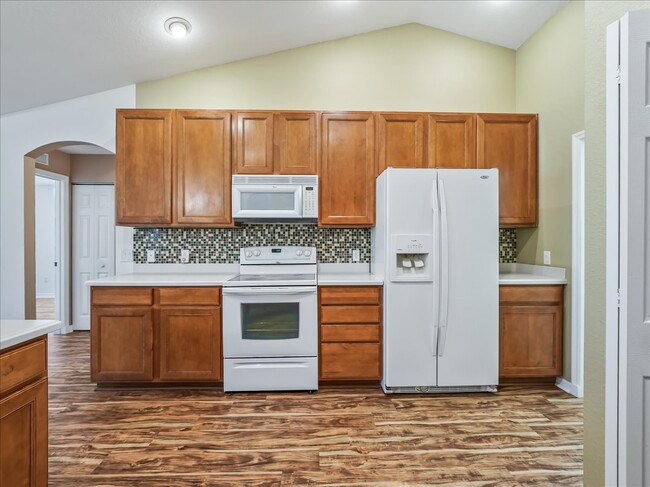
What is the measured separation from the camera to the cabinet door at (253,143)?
3.29m

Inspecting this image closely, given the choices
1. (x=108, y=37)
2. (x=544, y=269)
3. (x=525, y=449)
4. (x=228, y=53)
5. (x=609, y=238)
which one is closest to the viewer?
(x=609, y=238)

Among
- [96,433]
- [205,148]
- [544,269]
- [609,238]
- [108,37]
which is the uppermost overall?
[108,37]

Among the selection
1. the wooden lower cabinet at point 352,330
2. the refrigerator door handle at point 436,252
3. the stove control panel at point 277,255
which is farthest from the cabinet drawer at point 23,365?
the refrigerator door handle at point 436,252

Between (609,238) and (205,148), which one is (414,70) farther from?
(609,238)

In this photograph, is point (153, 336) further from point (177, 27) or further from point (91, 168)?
point (91, 168)

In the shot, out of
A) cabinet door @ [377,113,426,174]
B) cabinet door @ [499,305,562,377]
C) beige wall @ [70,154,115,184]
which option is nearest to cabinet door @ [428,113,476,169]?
cabinet door @ [377,113,426,174]

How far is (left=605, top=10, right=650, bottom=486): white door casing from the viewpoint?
133 centimetres

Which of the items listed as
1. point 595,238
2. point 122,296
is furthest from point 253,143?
point 595,238

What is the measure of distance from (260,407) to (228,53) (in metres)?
3.08

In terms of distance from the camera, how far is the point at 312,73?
363 centimetres

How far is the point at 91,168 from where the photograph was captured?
17.0 feet

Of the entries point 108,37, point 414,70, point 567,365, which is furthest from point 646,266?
point 108,37

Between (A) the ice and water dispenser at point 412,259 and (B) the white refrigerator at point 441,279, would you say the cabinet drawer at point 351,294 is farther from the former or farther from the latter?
(A) the ice and water dispenser at point 412,259

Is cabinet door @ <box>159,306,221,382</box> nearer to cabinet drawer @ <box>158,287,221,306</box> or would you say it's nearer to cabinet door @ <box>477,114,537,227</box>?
cabinet drawer @ <box>158,287,221,306</box>
